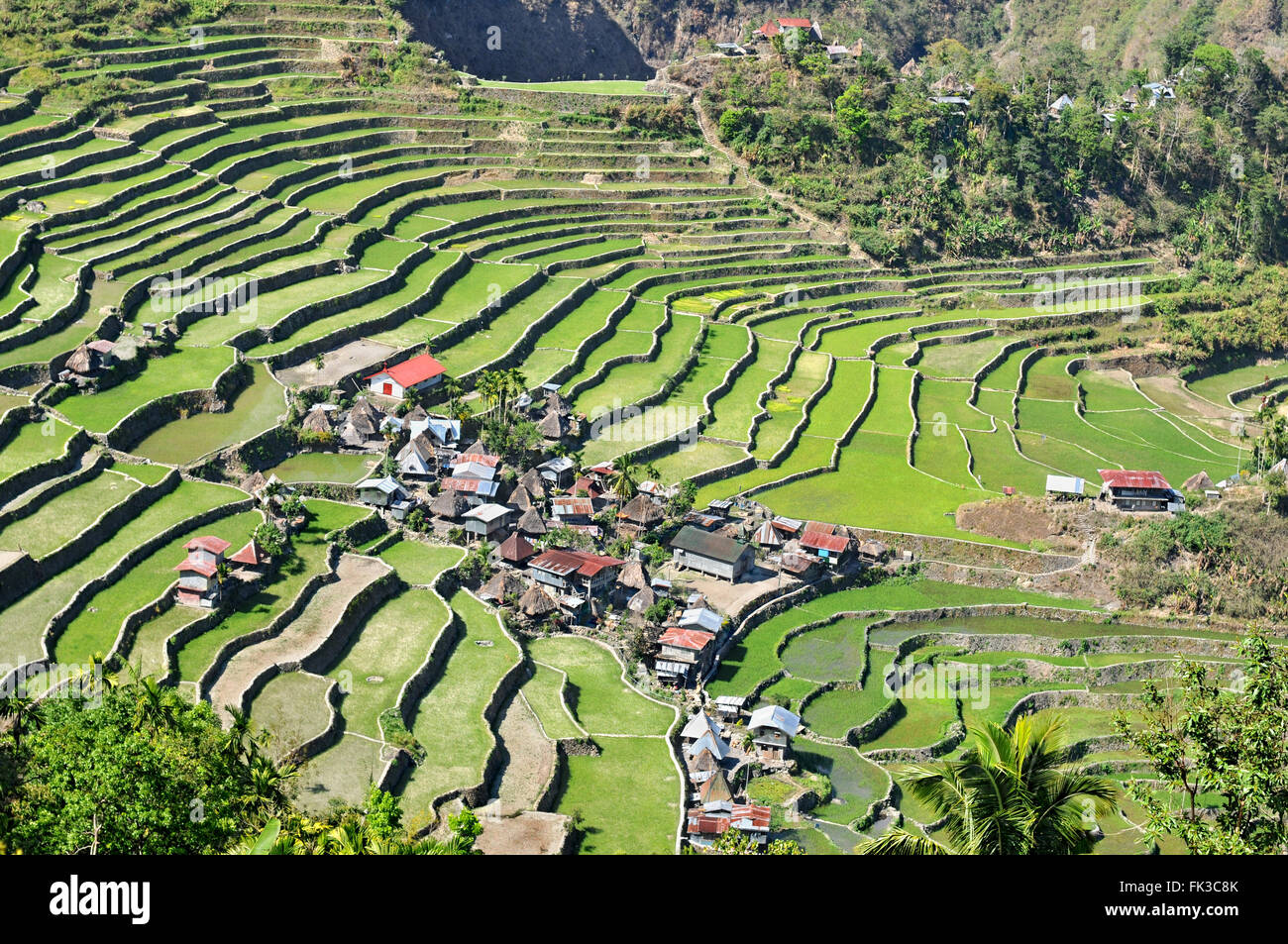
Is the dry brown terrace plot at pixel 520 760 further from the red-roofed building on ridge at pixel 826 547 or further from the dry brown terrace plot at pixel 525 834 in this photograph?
the red-roofed building on ridge at pixel 826 547

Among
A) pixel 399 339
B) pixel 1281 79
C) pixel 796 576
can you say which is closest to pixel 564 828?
pixel 796 576

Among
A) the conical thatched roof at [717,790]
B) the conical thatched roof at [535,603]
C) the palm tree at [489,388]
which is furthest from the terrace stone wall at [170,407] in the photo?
the conical thatched roof at [717,790]

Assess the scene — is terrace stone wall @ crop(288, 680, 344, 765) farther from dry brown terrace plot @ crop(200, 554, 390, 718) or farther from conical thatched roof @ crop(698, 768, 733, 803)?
conical thatched roof @ crop(698, 768, 733, 803)

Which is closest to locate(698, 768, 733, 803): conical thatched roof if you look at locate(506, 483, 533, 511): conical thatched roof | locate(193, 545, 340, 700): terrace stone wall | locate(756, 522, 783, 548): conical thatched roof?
locate(193, 545, 340, 700): terrace stone wall

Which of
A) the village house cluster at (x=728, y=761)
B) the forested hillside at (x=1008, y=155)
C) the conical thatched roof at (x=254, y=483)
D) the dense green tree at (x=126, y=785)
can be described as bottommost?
the village house cluster at (x=728, y=761)

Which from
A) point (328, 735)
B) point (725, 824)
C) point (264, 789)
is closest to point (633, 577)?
point (725, 824)
